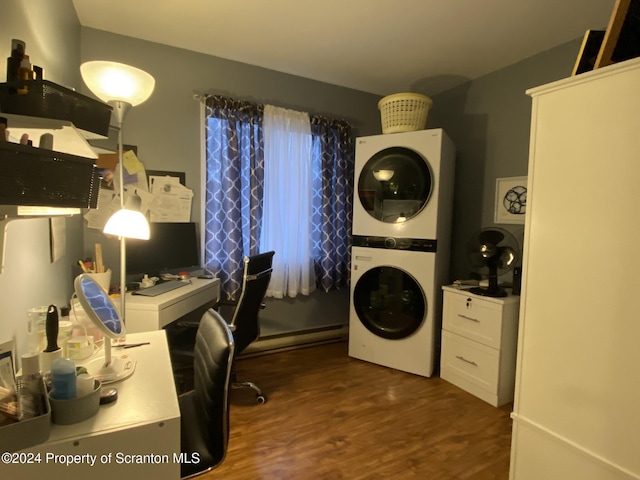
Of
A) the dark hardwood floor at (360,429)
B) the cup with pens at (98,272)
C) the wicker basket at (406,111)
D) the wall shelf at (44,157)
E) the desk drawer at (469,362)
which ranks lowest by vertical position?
the dark hardwood floor at (360,429)

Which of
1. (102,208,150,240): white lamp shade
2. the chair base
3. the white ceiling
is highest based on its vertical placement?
the white ceiling

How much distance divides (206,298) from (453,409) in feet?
5.93

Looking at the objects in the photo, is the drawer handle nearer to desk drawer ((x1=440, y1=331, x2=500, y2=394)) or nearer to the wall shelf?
desk drawer ((x1=440, y1=331, x2=500, y2=394))

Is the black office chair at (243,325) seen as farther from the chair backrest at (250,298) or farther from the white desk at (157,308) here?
the white desk at (157,308)

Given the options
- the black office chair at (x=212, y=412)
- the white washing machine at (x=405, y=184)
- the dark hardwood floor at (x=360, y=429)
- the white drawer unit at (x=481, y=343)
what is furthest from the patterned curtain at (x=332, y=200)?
the black office chair at (x=212, y=412)

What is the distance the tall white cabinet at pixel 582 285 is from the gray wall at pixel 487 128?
1.53m

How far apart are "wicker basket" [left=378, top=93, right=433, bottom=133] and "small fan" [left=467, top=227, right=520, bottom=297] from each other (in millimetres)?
980

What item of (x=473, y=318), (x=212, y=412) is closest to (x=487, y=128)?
(x=473, y=318)

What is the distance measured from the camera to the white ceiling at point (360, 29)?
80.0 inches

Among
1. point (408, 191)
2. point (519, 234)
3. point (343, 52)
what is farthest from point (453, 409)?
point (343, 52)

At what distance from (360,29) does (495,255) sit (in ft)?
5.79

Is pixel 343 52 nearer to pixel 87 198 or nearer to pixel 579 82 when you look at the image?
pixel 579 82

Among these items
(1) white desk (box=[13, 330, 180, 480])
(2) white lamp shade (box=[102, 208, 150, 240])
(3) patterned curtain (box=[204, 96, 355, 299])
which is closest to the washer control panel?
(3) patterned curtain (box=[204, 96, 355, 299])

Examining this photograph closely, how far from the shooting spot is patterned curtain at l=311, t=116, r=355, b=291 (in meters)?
3.11
